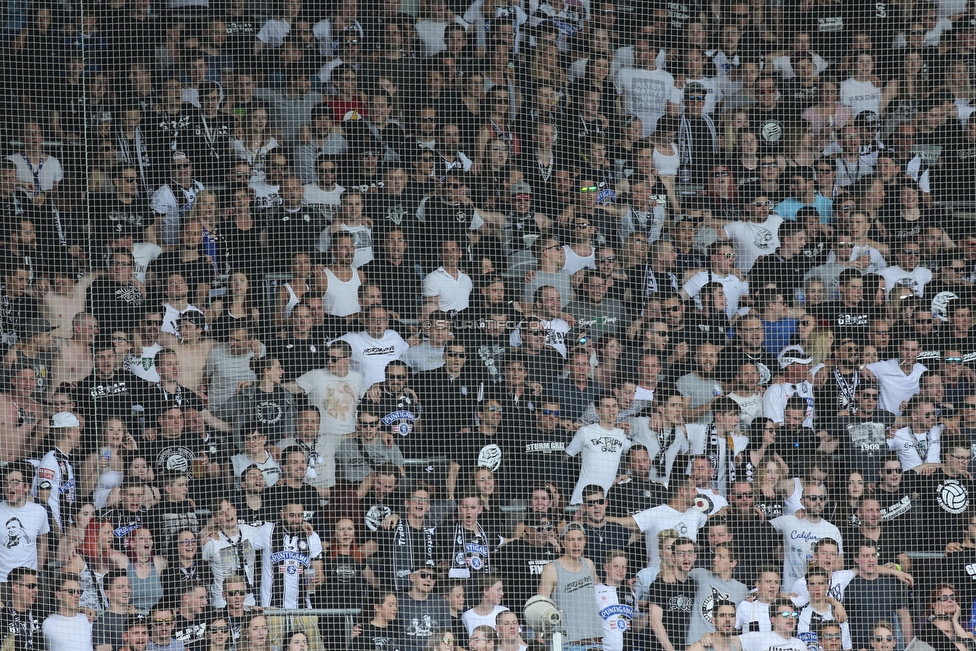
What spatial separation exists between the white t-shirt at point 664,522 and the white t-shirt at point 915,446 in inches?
44.3

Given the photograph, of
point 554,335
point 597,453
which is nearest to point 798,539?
point 597,453

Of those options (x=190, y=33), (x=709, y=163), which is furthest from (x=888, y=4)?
(x=190, y=33)

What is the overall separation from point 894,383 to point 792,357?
1.84 feet

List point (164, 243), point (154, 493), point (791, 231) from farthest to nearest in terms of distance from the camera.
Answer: point (791, 231) → point (164, 243) → point (154, 493)

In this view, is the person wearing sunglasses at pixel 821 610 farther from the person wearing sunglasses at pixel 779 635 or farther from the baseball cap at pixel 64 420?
the baseball cap at pixel 64 420

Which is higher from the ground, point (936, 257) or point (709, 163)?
point (709, 163)

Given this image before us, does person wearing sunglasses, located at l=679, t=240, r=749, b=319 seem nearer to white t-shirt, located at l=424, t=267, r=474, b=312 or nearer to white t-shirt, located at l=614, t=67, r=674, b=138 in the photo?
white t-shirt, located at l=614, t=67, r=674, b=138

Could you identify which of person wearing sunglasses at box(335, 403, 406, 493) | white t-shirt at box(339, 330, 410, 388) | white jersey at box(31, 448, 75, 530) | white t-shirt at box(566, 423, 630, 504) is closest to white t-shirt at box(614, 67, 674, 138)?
white t-shirt at box(566, 423, 630, 504)

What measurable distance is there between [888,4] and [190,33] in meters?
4.07

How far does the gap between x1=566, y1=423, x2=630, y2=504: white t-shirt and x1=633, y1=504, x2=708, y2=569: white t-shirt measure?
247mm

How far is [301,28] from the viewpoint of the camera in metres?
6.22

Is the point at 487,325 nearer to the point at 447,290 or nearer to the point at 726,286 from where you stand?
the point at 447,290

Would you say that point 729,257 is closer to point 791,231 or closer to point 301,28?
point 791,231

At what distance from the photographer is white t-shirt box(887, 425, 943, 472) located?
19.3 feet
